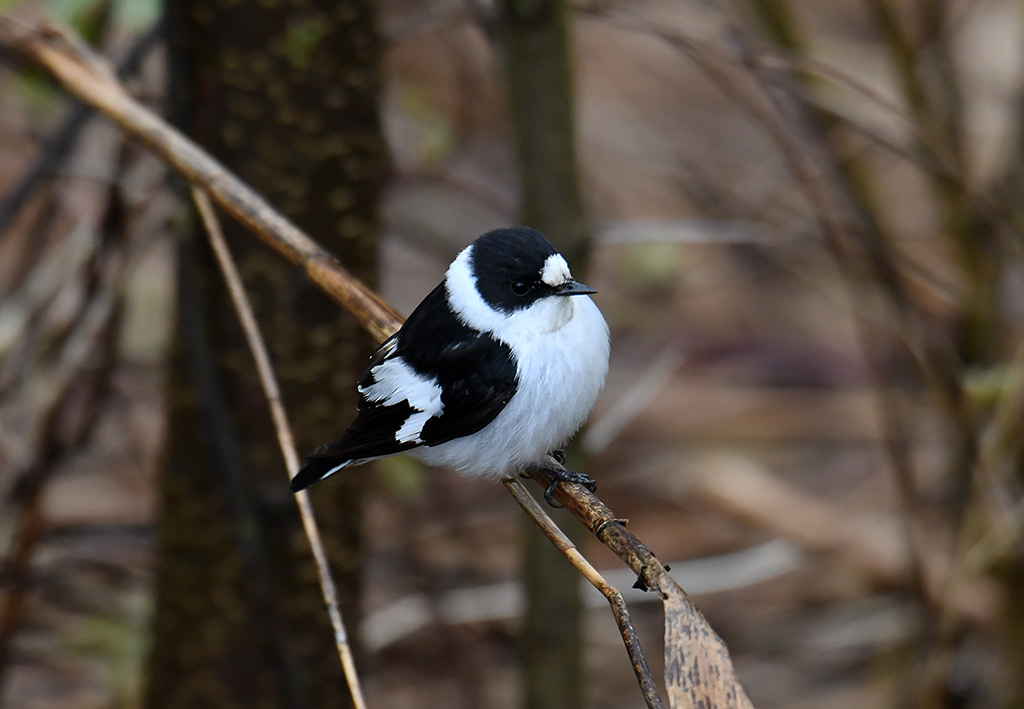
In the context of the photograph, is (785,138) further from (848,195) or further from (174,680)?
(174,680)

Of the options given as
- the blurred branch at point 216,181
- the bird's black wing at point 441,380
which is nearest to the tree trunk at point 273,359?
the blurred branch at point 216,181

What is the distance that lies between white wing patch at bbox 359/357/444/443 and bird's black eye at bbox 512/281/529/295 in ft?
0.89

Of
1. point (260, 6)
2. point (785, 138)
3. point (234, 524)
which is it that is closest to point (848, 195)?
point (785, 138)

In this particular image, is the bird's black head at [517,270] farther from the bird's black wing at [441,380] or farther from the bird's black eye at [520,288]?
the bird's black wing at [441,380]

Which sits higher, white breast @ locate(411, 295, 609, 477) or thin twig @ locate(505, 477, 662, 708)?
white breast @ locate(411, 295, 609, 477)

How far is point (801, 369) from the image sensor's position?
19.3 feet

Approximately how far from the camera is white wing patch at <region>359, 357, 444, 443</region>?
214 cm

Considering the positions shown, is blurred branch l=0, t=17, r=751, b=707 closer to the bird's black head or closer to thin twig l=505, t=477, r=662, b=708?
thin twig l=505, t=477, r=662, b=708

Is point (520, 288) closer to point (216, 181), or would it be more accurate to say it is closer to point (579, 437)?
point (579, 437)

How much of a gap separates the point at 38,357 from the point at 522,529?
161 cm

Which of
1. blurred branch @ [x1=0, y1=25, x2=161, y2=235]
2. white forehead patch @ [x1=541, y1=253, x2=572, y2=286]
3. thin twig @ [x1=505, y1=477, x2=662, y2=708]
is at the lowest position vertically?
thin twig @ [x1=505, y1=477, x2=662, y2=708]

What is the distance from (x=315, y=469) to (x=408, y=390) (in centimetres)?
29

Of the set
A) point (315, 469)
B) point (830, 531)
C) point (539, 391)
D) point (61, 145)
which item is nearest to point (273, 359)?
point (315, 469)

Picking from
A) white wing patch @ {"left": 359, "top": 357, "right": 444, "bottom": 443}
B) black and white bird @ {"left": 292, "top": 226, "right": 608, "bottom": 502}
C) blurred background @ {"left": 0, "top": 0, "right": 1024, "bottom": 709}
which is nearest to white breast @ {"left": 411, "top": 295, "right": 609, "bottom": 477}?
black and white bird @ {"left": 292, "top": 226, "right": 608, "bottom": 502}
